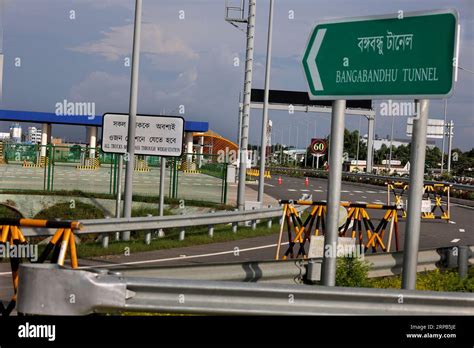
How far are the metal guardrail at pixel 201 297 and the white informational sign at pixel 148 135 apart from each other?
1279cm

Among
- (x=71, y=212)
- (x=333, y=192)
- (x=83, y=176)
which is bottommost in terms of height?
(x=71, y=212)

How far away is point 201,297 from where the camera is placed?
679 centimetres

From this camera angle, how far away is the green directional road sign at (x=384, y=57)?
22.2 feet

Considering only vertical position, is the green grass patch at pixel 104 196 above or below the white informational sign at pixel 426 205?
below

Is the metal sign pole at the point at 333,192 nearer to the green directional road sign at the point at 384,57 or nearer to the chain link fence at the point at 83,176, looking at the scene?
the green directional road sign at the point at 384,57

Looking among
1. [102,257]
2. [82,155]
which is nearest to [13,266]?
[102,257]

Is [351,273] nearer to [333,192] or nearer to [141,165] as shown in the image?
[333,192]

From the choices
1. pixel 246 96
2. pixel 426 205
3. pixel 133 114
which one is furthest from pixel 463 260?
pixel 426 205

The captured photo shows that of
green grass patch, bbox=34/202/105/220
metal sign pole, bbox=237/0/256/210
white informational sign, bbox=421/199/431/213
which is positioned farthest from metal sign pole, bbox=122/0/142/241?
white informational sign, bbox=421/199/431/213

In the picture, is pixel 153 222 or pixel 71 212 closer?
pixel 153 222

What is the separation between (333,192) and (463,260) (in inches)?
203

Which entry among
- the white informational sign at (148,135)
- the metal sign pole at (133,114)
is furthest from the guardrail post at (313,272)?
the white informational sign at (148,135)

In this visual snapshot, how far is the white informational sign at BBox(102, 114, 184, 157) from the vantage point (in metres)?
19.7
